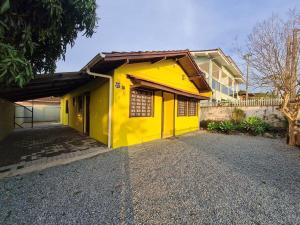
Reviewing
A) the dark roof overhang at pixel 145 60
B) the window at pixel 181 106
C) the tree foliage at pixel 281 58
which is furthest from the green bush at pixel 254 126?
the window at pixel 181 106

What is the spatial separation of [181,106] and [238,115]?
17.4 ft

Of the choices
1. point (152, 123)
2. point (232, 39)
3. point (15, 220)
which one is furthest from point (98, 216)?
point (232, 39)

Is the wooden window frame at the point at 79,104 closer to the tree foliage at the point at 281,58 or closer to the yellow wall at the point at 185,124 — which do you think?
the yellow wall at the point at 185,124

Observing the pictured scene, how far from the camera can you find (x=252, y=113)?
13531mm

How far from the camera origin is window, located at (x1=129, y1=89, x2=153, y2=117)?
309 inches

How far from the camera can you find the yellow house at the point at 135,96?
7.01 metres

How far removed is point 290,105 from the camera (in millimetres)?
9289

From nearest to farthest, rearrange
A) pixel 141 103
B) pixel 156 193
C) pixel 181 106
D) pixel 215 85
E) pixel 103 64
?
pixel 156 193 < pixel 103 64 < pixel 141 103 < pixel 181 106 < pixel 215 85

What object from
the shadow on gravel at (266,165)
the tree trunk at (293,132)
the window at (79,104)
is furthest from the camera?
the window at (79,104)

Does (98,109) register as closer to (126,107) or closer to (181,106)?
(126,107)

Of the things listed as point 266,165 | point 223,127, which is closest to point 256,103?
point 223,127

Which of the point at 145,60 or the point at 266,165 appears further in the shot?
the point at 145,60

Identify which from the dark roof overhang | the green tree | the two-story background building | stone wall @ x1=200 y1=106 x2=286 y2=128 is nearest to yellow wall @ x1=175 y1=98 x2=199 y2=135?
stone wall @ x1=200 y1=106 x2=286 y2=128

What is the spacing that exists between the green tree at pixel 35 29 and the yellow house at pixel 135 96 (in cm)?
143
